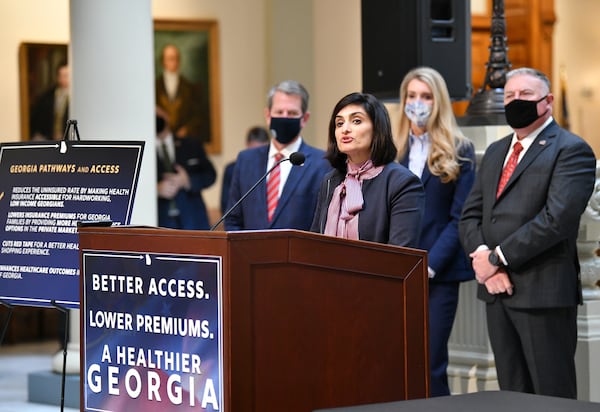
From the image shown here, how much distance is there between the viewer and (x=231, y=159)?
37.2 ft

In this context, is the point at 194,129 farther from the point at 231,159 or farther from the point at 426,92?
the point at 426,92

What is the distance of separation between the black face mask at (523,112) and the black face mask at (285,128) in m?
0.98

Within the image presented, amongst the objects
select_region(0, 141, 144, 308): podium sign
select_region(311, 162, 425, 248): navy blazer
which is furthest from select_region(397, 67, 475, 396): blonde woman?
select_region(0, 141, 144, 308): podium sign

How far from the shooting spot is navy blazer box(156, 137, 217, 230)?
9.30 m

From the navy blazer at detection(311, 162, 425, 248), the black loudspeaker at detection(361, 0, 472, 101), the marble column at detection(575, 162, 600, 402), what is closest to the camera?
the navy blazer at detection(311, 162, 425, 248)

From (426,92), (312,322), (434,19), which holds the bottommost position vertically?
(312,322)

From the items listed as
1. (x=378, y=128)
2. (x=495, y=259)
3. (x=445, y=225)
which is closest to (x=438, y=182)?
(x=445, y=225)

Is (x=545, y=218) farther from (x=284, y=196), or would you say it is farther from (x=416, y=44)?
(x=416, y=44)

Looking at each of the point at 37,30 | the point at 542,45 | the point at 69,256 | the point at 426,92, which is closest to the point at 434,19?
the point at 426,92

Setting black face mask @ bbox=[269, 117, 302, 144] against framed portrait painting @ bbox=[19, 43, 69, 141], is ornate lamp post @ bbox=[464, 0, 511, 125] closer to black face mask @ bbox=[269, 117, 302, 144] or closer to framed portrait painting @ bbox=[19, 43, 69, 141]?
black face mask @ bbox=[269, 117, 302, 144]

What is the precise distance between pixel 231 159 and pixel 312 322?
26.7 feet

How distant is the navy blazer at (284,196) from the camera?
5.04 metres

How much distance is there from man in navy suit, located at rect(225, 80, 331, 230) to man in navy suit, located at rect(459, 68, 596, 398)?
0.75 metres

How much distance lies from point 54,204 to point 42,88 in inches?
246
